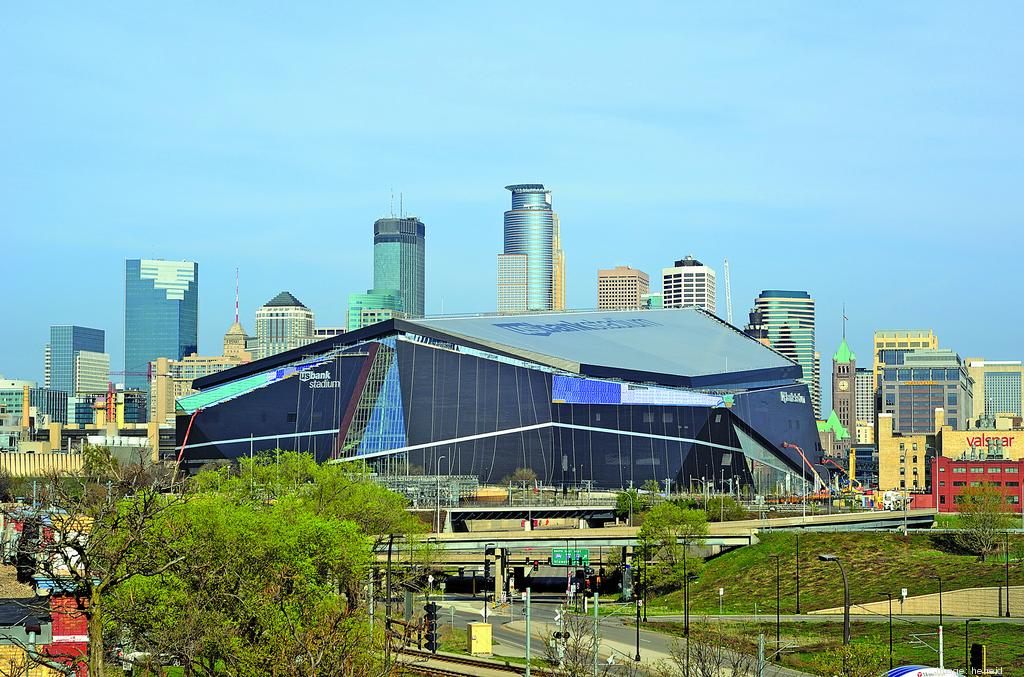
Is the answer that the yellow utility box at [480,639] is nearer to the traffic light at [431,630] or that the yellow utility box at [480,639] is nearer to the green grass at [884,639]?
the green grass at [884,639]

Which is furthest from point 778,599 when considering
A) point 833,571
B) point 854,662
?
point 854,662

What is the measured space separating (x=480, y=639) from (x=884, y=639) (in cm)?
2430

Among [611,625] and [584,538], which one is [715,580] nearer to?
[584,538]

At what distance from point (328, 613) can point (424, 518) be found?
120 m

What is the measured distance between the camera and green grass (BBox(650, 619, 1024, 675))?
285ft

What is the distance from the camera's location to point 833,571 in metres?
128

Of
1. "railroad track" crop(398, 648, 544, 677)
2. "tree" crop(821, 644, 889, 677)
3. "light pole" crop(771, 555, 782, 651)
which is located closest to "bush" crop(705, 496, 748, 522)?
"light pole" crop(771, 555, 782, 651)

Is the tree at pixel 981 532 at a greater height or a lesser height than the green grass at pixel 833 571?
greater

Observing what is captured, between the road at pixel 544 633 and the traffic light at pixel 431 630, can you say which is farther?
the road at pixel 544 633

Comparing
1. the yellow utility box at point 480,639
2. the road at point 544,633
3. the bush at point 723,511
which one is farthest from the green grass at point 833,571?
the yellow utility box at point 480,639

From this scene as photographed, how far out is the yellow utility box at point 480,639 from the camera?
92.0 m

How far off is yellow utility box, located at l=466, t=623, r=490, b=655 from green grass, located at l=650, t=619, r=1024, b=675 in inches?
477

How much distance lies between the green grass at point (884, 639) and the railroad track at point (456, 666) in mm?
12805

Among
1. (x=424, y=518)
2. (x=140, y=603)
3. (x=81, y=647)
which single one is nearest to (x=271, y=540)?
(x=140, y=603)
